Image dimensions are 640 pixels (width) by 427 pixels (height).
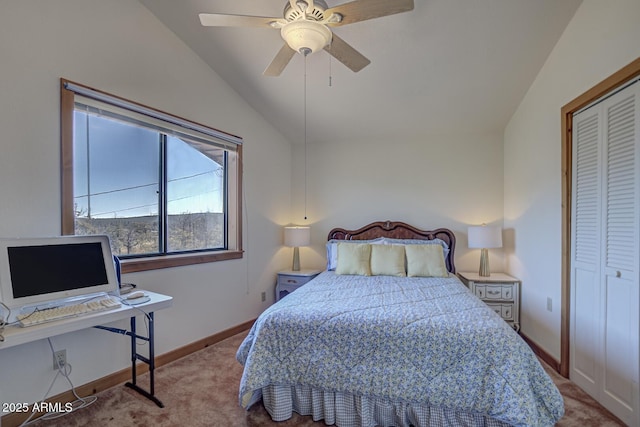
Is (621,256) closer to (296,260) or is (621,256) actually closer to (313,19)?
(313,19)

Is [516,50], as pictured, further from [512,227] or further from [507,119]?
[512,227]

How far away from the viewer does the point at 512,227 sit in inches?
143

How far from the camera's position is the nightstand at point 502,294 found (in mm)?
3352

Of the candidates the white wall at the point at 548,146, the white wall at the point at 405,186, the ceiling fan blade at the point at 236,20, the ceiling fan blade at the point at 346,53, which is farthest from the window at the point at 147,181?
the white wall at the point at 548,146

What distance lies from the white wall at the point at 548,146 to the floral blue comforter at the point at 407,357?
1.16 meters

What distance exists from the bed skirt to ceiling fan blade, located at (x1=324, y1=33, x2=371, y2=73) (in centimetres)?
219

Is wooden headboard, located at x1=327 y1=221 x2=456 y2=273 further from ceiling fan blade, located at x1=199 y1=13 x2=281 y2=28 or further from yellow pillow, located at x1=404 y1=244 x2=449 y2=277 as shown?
ceiling fan blade, located at x1=199 y1=13 x2=281 y2=28

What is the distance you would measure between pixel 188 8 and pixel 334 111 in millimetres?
1774

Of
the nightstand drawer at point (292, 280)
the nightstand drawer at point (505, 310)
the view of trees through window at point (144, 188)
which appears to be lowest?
the nightstand drawer at point (505, 310)

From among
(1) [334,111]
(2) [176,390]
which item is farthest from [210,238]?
(1) [334,111]

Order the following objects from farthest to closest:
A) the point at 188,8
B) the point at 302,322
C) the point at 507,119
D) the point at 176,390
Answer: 1. the point at 507,119
2. the point at 188,8
3. the point at 176,390
4. the point at 302,322

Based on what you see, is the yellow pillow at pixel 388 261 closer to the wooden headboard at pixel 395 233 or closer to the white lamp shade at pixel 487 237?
the wooden headboard at pixel 395 233

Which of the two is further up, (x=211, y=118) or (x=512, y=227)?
(x=211, y=118)

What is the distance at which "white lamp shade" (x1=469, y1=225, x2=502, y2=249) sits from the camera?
3.53 meters
